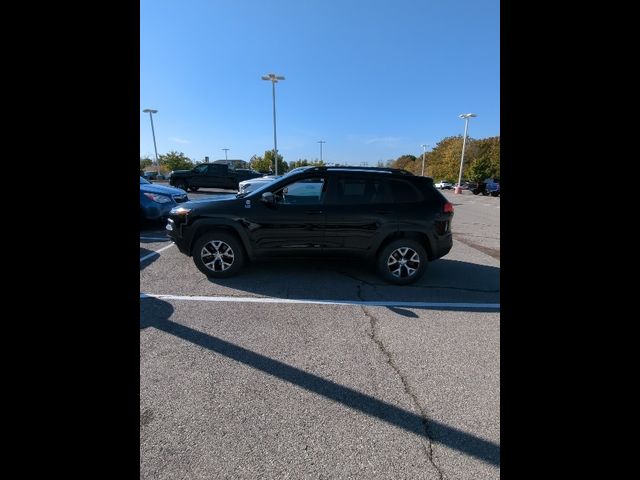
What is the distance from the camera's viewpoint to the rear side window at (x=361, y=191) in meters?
4.97

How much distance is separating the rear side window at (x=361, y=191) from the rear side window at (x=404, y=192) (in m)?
0.09

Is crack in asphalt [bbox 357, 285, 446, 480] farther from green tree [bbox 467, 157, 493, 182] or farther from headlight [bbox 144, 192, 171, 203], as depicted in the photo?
green tree [bbox 467, 157, 493, 182]

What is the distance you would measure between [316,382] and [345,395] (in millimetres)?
268

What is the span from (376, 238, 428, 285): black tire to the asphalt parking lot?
0.30 metres

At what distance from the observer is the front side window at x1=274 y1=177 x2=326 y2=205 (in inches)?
198

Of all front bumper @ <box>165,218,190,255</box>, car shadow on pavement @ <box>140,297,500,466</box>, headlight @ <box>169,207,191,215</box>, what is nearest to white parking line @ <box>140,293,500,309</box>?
car shadow on pavement @ <box>140,297,500,466</box>

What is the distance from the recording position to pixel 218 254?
16.4 feet

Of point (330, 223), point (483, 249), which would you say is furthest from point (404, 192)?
point (483, 249)

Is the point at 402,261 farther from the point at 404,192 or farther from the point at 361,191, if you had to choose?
the point at 361,191

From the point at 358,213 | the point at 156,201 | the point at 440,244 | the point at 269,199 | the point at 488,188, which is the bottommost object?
the point at 440,244

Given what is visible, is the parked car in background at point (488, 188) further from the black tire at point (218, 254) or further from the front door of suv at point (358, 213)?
the black tire at point (218, 254)

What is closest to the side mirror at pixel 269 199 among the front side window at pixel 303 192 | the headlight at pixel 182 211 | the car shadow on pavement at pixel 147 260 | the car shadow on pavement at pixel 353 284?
the front side window at pixel 303 192

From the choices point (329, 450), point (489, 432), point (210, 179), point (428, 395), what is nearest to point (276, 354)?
point (329, 450)
